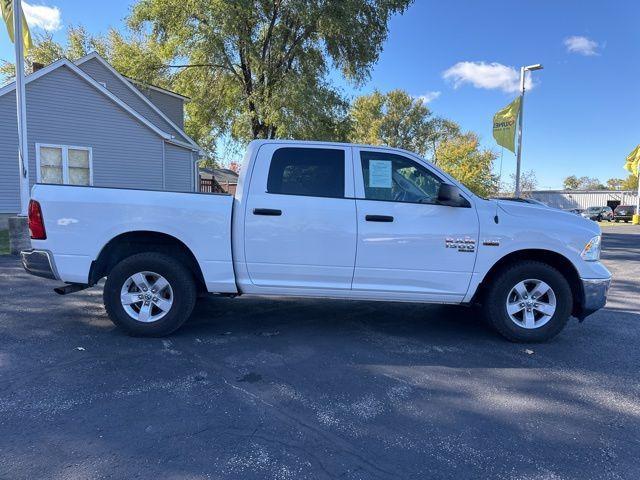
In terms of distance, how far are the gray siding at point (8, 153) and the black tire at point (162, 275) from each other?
496 inches

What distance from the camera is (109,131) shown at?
15906mm

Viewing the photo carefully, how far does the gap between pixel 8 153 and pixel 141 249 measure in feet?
41.6

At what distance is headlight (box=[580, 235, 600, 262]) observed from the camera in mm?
4586

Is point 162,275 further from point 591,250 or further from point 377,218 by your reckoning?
point 591,250

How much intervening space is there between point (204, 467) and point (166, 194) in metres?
2.86

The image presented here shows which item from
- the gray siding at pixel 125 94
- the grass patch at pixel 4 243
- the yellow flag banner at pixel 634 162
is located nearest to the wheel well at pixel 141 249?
the grass patch at pixel 4 243

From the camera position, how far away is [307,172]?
4.73 m

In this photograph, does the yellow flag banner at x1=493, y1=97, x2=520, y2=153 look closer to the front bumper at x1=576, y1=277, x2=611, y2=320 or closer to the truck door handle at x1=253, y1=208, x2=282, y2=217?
the front bumper at x1=576, y1=277, x2=611, y2=320

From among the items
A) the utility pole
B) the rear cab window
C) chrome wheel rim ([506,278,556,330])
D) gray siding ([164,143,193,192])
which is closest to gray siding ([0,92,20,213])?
the utility pole

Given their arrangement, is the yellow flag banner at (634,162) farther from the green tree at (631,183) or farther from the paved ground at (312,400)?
the green tree at (631,183)

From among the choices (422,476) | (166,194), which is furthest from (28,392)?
(422,476)

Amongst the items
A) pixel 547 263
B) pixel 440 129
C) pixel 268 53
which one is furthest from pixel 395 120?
pixel 547 263

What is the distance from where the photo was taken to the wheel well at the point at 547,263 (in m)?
4.69

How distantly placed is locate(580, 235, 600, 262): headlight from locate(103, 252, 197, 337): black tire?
13.5ft
